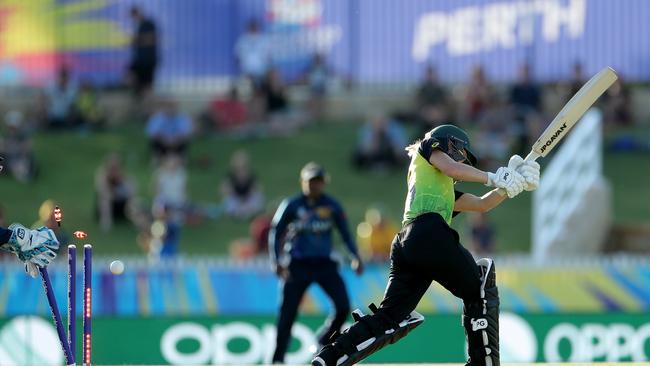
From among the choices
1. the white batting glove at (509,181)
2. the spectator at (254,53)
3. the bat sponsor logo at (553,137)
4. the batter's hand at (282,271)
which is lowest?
the batter's hand at (282,271)

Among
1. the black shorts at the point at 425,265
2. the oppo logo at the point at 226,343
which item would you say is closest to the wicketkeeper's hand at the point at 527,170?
the black shorts at the point at 425,265

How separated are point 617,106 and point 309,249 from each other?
36.8 ft

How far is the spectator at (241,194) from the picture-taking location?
2091 centimetres

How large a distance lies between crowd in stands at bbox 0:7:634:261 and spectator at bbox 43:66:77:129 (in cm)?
2

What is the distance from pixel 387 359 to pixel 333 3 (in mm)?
9552

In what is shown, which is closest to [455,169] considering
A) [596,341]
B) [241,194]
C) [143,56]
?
[596,341]

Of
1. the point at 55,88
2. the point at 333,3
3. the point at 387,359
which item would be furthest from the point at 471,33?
the point at 387,359

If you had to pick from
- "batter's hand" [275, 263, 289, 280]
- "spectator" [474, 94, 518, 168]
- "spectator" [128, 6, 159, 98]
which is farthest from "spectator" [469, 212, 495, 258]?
"spectator" [128, 6, 159, 98]

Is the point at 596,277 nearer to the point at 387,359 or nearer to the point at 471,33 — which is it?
the point at 387,359

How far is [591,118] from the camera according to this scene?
19688 mm

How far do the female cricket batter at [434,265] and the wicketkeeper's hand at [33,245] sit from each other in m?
1.77

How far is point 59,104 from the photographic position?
23.3m

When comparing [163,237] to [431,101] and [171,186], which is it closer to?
[171,186]

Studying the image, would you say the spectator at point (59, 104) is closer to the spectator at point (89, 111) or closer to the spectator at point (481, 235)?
the spectator at point (89, 111)
